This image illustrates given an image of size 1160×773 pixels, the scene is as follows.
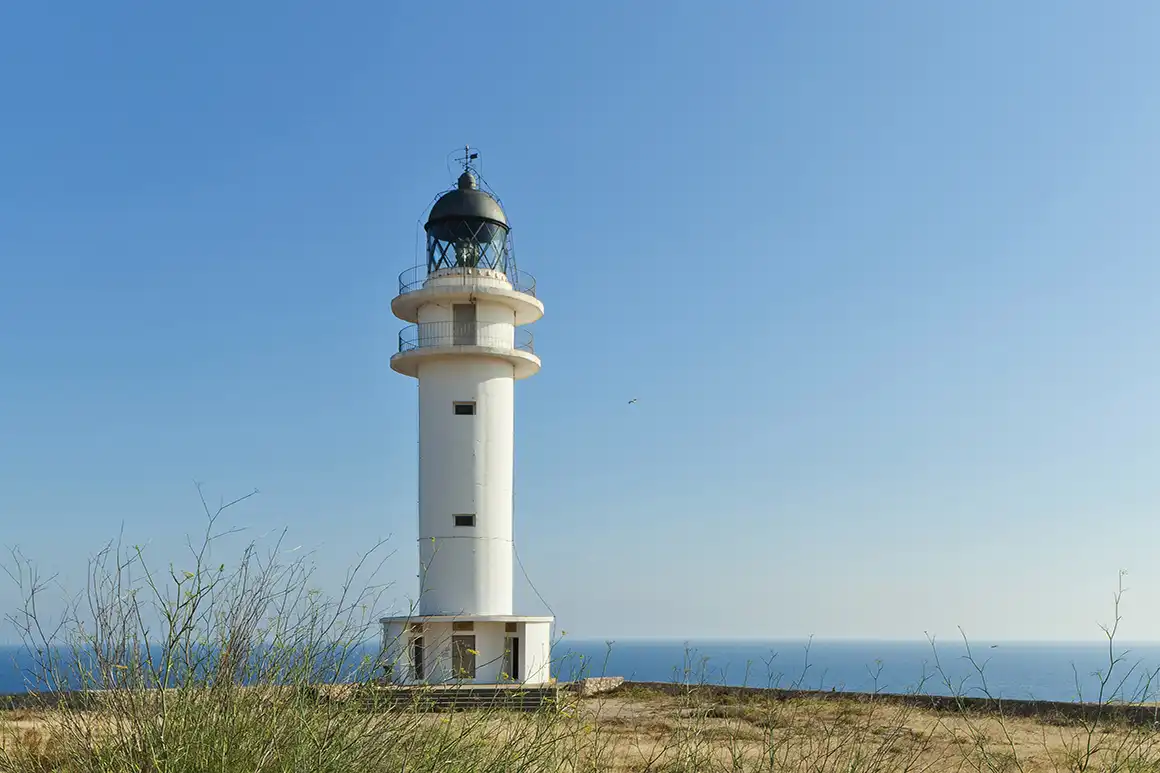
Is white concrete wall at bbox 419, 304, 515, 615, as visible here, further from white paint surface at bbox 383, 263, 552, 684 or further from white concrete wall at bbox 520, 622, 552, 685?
white concrete wall at bbox 520, 622, 552, 685

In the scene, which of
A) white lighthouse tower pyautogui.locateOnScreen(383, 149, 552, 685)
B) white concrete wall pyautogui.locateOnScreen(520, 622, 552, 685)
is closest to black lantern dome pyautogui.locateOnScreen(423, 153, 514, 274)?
white lighthouse tower pyautogui.locateOnScreen(383, 149, 552, 685)

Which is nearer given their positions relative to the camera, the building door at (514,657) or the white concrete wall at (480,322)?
the building door at (514,657)

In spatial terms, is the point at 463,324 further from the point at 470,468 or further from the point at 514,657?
the point at 514,657

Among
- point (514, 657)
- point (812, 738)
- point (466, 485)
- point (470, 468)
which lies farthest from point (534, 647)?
point (812, 738)

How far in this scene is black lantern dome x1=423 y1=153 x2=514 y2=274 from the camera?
22.6 metres

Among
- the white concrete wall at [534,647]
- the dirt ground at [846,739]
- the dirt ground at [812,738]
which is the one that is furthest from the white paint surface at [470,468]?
the dirt ground at [846,739]

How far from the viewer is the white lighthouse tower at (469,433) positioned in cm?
2044

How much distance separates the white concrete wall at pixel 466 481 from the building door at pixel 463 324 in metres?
0.16

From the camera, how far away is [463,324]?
2181cm

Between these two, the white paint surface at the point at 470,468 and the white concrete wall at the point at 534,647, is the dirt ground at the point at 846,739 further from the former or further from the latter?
the white paint surface at the point at 470,468

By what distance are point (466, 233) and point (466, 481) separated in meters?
5.56

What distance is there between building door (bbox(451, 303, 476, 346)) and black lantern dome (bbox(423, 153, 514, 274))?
1.07 m

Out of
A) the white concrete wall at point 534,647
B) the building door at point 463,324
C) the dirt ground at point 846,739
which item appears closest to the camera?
the dirt ground at point 846,739

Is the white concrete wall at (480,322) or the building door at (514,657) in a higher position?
the white concrete wall at (480,322)
